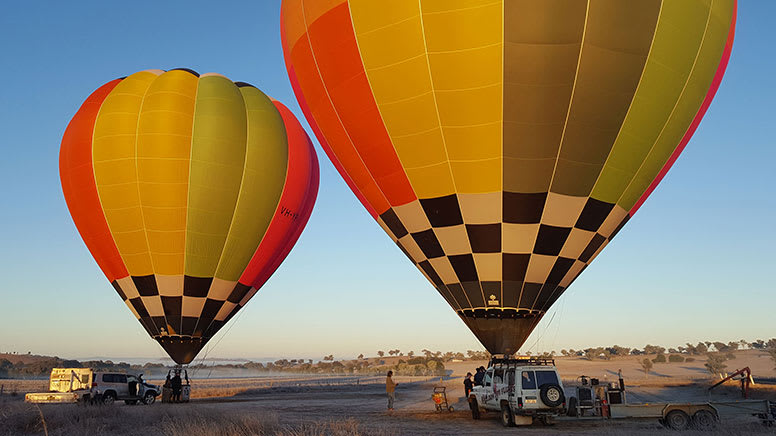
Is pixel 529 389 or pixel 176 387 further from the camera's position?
Answer: pixel 176 387

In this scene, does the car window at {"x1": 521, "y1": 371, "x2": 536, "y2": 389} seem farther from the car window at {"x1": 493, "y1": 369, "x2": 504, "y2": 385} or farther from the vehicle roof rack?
the car window at {"x1": 493, "y1": 369, "x2": 504, "y2": 385}

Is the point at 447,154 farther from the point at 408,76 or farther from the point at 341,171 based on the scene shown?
the point at 341,171

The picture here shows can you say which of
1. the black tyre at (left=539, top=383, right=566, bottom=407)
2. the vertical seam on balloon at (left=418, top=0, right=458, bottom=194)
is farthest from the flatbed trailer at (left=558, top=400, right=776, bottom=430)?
the vertical seam on balloon at (left=418, top=0, right=458, bottom=194)

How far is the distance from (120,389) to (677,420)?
19546mm

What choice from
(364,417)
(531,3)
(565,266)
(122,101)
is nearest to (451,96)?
(531,3)

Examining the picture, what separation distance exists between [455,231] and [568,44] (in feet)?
16.1

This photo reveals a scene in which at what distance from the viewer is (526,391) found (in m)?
13.4

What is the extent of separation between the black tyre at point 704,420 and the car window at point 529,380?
338 centimetres

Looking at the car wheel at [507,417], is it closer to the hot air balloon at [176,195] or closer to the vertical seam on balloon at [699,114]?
the vertical seam on balloon at [699,114]

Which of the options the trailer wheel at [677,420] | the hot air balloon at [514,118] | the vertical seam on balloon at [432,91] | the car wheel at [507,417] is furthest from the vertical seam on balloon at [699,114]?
the car wheel at [507,417]

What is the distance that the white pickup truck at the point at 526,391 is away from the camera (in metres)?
13.2

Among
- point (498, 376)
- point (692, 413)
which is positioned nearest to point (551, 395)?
point (498, 376)

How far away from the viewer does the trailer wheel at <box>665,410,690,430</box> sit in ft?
42.0

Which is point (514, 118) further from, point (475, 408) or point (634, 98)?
point (475, 408)
